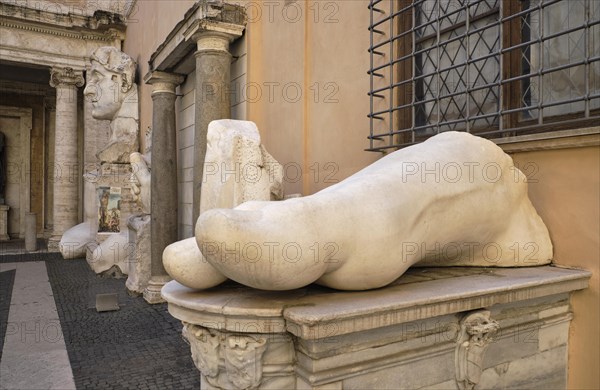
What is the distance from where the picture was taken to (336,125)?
12.3ft

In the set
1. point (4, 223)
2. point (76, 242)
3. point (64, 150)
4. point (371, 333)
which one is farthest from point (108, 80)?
point (371, 333)

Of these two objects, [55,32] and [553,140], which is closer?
[553,140]

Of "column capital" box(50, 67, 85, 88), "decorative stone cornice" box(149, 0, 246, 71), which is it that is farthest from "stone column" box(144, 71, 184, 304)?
"column capital" box(50, 67, 85, 88)

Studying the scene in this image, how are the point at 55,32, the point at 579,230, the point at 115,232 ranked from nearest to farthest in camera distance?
the point at 579,230
the point at 115,232
the point at 55,32

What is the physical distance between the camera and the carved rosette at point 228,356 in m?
1.47

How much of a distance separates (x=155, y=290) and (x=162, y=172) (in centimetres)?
136

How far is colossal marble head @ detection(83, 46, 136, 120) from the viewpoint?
7.55 metres

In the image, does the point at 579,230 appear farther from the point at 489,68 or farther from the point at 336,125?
the point at 336,125

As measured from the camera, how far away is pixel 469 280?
1.86m

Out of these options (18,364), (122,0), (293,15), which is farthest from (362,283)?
(122,0)

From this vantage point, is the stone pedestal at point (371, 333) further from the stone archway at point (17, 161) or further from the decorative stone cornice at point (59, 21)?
the stone archway at point (17, 161)

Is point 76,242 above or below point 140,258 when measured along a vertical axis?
below

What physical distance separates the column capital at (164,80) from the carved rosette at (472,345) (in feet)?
15.5

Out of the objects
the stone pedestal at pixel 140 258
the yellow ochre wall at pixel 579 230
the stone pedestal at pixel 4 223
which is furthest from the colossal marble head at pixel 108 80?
the yellow ochre wall at pixel 579 230
